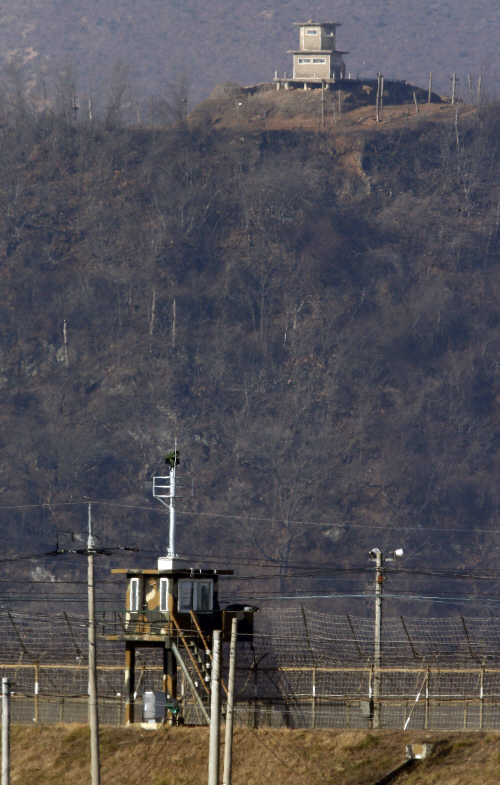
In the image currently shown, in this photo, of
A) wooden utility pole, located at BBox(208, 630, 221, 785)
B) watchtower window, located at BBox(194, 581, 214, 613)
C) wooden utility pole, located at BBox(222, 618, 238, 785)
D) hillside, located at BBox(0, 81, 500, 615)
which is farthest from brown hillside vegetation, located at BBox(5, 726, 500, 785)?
hillside, located at BBox(0, 81, 500, 615)

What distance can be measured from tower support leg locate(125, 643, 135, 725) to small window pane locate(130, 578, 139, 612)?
1.47 m

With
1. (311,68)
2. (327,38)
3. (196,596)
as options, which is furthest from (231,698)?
(327,38)

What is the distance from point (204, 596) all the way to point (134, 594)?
2.34 meters

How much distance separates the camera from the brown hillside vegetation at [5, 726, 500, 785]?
38.2m

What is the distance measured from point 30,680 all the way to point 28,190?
5515 inches

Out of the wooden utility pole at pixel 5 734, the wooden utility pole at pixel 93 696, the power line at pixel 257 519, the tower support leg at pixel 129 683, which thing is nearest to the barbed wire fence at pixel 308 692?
the tower support leg at pixel 129 683

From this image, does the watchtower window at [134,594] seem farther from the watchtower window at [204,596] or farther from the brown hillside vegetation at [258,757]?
the brown hillside vegetation at [258,757]

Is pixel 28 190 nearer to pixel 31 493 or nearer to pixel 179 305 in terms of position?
pixel 179 305

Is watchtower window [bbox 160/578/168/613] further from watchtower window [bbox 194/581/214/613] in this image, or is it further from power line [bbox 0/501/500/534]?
power line [bbox 0/501/500/534]

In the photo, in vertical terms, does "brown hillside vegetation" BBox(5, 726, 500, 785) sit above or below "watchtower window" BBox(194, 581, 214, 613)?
below

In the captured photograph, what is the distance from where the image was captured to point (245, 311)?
579 ft

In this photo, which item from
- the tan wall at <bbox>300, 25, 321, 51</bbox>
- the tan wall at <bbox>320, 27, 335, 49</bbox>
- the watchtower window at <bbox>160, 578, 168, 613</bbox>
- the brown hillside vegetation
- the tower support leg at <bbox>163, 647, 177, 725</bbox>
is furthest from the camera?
the tan wall at <bbox>300, 25, 321, 51</bbox>

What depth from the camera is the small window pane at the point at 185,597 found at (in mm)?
48156

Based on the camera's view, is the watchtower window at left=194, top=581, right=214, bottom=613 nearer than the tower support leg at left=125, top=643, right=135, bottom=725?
No
